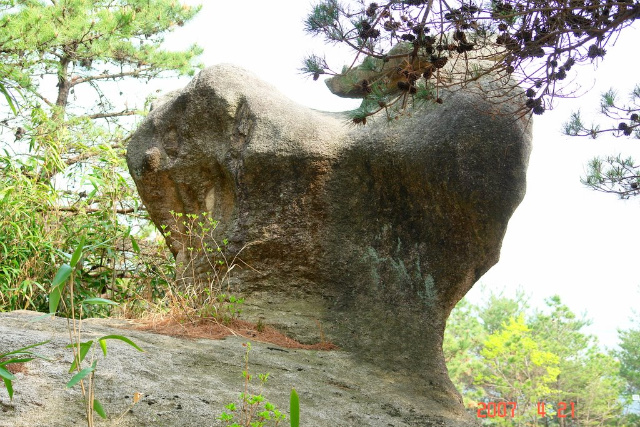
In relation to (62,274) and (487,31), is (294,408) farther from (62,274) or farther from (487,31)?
(487,31)

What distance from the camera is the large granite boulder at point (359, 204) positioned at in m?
4.19

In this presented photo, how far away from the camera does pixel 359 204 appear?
4.48m

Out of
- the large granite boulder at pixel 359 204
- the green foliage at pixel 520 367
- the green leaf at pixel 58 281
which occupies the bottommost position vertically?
the green foliage at pixel 520 367

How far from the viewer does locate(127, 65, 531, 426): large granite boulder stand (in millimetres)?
4191

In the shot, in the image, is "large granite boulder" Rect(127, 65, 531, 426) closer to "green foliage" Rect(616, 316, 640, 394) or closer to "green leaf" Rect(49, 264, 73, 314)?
"green leaf" Rect(49, 264, 73, 314)

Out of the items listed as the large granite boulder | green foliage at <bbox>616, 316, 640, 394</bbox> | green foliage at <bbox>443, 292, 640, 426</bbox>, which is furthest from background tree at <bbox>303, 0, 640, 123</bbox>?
green foliage at <bbox>616, 316, 640, 394</bbox>

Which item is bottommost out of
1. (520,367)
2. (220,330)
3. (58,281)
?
(520,367)

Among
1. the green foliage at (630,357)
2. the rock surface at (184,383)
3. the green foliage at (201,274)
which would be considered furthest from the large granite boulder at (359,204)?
the green foliage at (630,357)

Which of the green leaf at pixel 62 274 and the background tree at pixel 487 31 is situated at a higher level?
the background tree at pixel 487 31

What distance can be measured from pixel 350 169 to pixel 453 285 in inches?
41.2

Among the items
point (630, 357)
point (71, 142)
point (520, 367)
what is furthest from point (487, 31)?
point (630, 357)

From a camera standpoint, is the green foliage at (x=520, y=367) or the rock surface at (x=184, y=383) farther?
the green foliage at (x=520, y=367)

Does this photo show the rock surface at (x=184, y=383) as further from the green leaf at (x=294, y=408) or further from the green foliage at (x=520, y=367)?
the green foliage at (x=520, y=367)

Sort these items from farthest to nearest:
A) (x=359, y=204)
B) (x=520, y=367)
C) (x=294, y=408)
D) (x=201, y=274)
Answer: (x=520, y=367) → (x=201, y=274) → (x=359, y=204) → (x=294, y=408)
